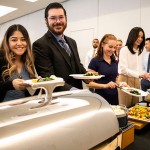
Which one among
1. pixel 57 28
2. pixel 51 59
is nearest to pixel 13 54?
pixel 51 59

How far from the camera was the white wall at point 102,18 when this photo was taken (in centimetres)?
437

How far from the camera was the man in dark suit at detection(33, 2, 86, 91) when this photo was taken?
1409 millimetres

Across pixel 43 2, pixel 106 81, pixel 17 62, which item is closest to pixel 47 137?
pixel 17 62

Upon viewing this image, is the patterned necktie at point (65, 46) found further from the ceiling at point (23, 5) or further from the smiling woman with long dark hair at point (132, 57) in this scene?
the ceiling at point (23, 5)

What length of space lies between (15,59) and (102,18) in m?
4.03

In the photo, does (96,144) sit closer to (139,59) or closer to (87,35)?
(139,59)

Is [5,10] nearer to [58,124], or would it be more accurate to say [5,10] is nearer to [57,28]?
[57,28]

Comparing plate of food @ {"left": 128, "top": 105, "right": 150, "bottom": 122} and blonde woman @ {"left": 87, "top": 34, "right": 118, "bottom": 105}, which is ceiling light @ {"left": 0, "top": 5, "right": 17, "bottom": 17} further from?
plate of food @ {"left": 128, "top": 105, "right": 150, "bottom": 122}

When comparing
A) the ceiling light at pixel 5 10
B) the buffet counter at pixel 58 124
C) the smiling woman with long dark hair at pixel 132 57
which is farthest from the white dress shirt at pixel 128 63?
the ceiling light at pixel 5 10

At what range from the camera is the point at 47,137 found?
63cm

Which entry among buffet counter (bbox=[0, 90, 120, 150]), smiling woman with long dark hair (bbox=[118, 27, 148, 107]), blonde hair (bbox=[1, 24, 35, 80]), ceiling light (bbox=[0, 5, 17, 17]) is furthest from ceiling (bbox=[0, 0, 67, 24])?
buffet counter (bbox=[0, 90, 120, 150])

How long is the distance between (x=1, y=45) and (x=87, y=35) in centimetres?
432

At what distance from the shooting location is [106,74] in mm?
2084

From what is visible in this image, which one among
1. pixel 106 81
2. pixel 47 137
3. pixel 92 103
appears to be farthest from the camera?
pixel 106 81
